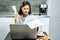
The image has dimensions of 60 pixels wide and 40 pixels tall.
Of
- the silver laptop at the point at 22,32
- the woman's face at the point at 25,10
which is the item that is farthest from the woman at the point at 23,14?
the silver laptop at the point at 22,32

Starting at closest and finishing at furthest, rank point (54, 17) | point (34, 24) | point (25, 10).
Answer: point (34, 24) → point (25, 10) → point (54, 17)

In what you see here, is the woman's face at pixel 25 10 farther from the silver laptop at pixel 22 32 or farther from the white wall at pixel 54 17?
the white wall at pixel 54 17

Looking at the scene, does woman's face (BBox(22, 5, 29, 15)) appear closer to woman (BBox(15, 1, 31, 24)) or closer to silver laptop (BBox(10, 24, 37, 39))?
woman (BBox(15, 1, 31, 24))

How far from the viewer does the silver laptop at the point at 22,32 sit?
157 centimetres

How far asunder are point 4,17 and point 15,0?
536 mm

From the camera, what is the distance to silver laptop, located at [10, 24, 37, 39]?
5.15 ft

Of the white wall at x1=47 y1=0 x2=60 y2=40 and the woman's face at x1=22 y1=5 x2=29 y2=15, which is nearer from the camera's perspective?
the woman's face at x1=22 y1=5 x2=29 y2=15

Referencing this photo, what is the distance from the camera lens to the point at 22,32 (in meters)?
1.61

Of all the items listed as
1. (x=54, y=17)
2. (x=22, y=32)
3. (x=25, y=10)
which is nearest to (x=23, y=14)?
(x=25, y=10)

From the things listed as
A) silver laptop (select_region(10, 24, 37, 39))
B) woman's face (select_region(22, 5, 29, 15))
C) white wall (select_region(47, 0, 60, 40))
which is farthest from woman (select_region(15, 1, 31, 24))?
white wall (select_region(47, 0, 60, 40))

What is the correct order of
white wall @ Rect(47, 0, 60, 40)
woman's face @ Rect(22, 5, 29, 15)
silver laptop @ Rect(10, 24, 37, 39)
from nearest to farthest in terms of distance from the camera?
silver laptop @ Rect(10, 24, 37, 39)
woman's face @ Rect(22, 5, 29, 15)
white wall @ Rect(47, 0, 60, 40)

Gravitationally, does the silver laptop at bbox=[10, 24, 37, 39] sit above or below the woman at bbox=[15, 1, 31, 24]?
below

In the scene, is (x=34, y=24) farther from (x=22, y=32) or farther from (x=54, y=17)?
(x=54, y=17)

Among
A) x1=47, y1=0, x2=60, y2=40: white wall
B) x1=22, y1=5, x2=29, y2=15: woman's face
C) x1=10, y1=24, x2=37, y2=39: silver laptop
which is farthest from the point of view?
x1=47, y1=0, x2=60, y2=40: white wall
